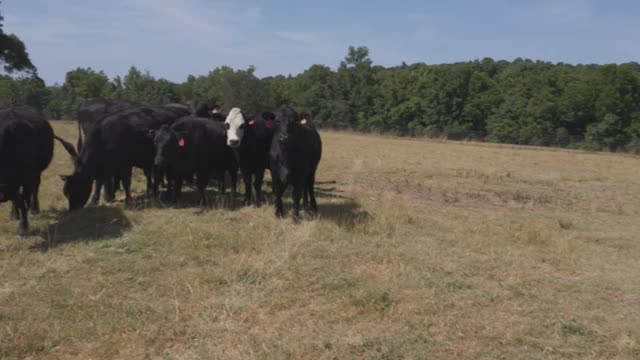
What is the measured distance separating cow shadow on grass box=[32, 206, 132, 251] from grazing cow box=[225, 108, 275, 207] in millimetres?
2391

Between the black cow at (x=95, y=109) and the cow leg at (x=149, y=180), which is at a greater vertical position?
the black cow at (x=95, y=109)

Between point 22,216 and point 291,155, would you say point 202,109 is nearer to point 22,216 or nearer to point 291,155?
point 291,155

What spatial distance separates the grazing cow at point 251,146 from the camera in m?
10.0

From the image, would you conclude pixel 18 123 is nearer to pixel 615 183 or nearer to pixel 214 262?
pixel 214 262

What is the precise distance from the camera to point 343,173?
16.9 metres

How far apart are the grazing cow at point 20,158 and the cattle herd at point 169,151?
0.01m

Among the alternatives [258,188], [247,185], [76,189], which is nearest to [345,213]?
[258,188]

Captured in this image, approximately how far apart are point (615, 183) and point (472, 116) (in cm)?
3706

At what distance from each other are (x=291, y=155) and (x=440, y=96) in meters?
49.3

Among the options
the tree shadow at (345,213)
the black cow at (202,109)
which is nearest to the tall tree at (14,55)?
the black cow at (202,109)

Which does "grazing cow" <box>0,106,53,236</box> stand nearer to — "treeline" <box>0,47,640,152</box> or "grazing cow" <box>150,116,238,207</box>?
"grazing cow" <box>150,116,238,207</box>

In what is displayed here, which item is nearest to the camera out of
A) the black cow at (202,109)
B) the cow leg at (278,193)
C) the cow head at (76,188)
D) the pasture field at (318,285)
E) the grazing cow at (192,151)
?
the pasture field at (318,285)

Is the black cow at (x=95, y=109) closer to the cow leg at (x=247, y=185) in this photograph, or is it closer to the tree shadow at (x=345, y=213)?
the cow leg at (x=247, y=185)

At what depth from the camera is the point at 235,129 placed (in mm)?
9906
